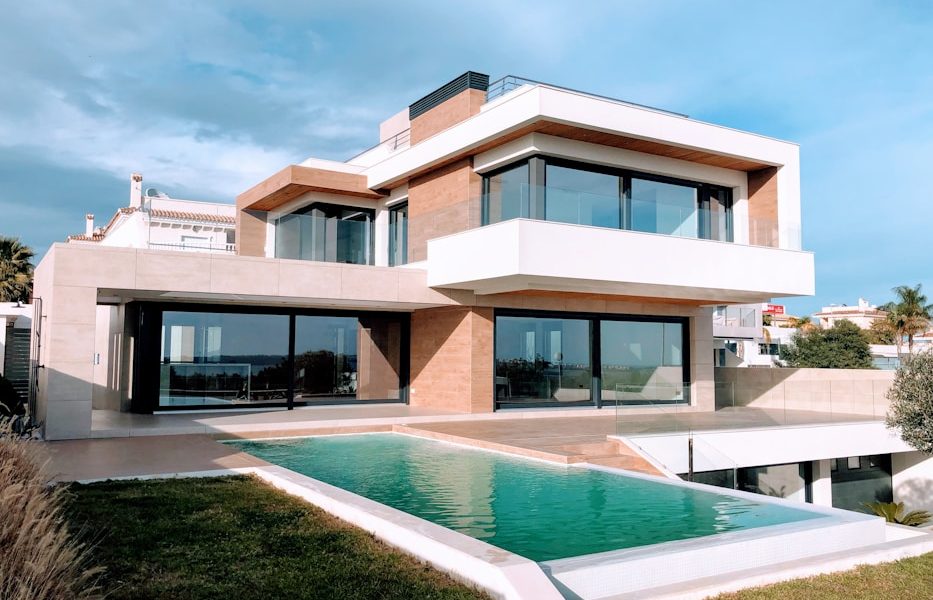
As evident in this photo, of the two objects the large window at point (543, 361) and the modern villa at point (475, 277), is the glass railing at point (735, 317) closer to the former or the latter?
the modern villa at point (475, 277)

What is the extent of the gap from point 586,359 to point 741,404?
6.17m

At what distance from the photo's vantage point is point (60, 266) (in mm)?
13867

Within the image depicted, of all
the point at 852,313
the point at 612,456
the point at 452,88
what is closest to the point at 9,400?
the point at 612,456

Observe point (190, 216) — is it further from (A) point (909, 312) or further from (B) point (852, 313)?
(B) point (852, 313)

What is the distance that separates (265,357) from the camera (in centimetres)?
1906

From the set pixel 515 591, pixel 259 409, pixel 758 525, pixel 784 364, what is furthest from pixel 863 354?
pixel 515 591

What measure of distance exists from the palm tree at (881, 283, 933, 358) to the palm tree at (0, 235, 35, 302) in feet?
188

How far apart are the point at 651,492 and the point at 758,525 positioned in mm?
1962

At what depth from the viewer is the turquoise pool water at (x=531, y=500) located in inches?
289

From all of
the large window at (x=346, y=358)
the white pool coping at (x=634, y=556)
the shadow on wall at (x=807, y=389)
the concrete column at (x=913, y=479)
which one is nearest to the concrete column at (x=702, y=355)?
the shadow on wall at (x=807, y=389)

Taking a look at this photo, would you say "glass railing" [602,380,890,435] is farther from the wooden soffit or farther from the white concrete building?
the wooden soffit

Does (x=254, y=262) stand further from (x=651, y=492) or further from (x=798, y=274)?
(x=798, y=274)

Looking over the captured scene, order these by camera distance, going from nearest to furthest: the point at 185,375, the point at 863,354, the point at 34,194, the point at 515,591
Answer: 1. the point at 515,591
2. the point at 185,375
3. the point at 34,194
4. the point at 863,354

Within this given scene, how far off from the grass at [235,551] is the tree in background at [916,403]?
10018 mm
